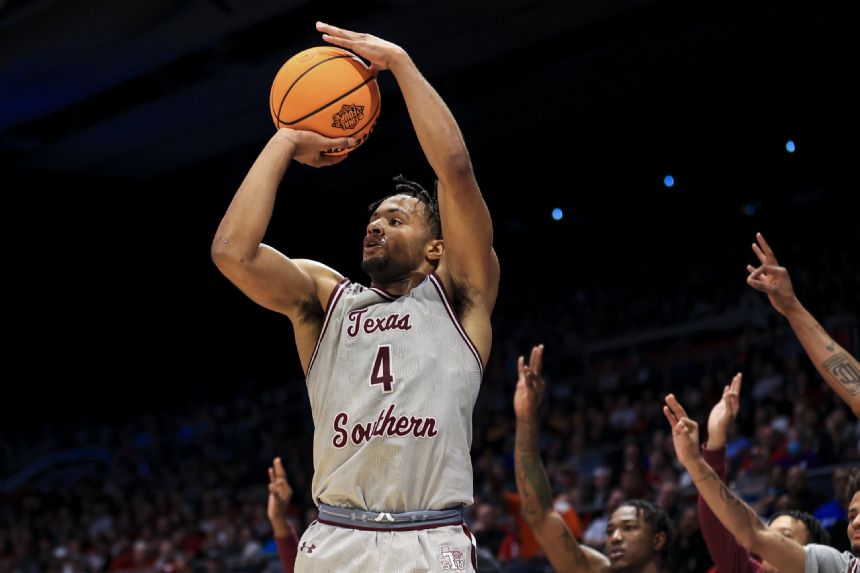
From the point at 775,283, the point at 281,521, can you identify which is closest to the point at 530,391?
the point at 775,283

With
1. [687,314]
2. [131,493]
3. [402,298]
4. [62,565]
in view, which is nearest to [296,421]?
[131,493]

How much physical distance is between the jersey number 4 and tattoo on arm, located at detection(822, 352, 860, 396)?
1.71 meters

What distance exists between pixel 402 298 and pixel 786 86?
1310cm

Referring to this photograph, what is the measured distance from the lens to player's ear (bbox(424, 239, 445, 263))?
3.58 metres

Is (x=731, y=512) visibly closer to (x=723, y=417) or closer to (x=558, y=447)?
(x=723, y=417)

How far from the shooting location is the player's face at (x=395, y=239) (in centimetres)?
349

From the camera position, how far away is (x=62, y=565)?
1298cm

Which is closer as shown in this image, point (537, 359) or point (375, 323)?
point (375, 323)

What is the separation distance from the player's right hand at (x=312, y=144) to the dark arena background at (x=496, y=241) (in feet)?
Result: 15.2

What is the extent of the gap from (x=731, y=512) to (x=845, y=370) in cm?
74

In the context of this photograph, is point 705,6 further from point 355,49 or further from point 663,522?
point 355,49

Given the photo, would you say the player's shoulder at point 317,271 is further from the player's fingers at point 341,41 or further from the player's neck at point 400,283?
the player's fingers at point 341,41

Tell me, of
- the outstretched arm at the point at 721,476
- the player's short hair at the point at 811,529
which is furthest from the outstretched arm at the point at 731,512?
the player's short hair at the point at 811,529

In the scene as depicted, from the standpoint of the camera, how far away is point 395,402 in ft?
10.4
